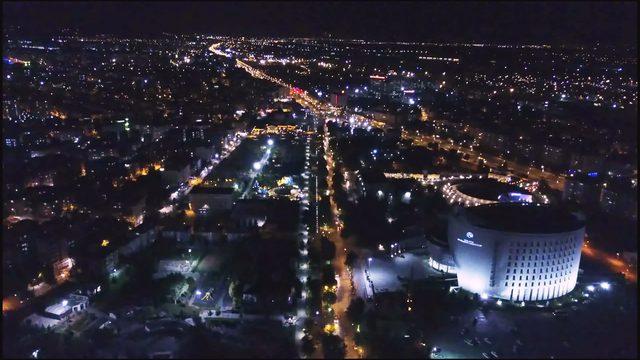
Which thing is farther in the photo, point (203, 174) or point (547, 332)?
point (203, 174)

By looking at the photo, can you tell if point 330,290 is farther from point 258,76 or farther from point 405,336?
point 258,76

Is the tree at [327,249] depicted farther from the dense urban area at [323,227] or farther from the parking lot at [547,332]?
the parking lot at [547,332]

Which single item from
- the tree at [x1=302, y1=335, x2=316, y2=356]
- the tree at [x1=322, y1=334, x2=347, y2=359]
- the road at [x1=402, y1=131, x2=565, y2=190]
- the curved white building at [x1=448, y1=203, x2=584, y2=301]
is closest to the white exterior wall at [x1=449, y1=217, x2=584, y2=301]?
the curved white building at [x1=448, y1=203, x2=584, y2=301]

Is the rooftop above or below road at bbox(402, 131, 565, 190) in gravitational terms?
above

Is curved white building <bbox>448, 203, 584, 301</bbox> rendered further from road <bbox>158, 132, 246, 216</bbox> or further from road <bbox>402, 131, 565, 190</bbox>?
road <bbox>158, 132, 246, 216</bbox>

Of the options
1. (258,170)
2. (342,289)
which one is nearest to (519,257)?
(342,289)

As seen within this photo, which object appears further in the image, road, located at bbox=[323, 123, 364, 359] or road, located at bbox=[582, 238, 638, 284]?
road, located at bbox=[582, 238, 638, 284]

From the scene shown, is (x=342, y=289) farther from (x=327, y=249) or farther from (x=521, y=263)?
(x=521, y=263)
